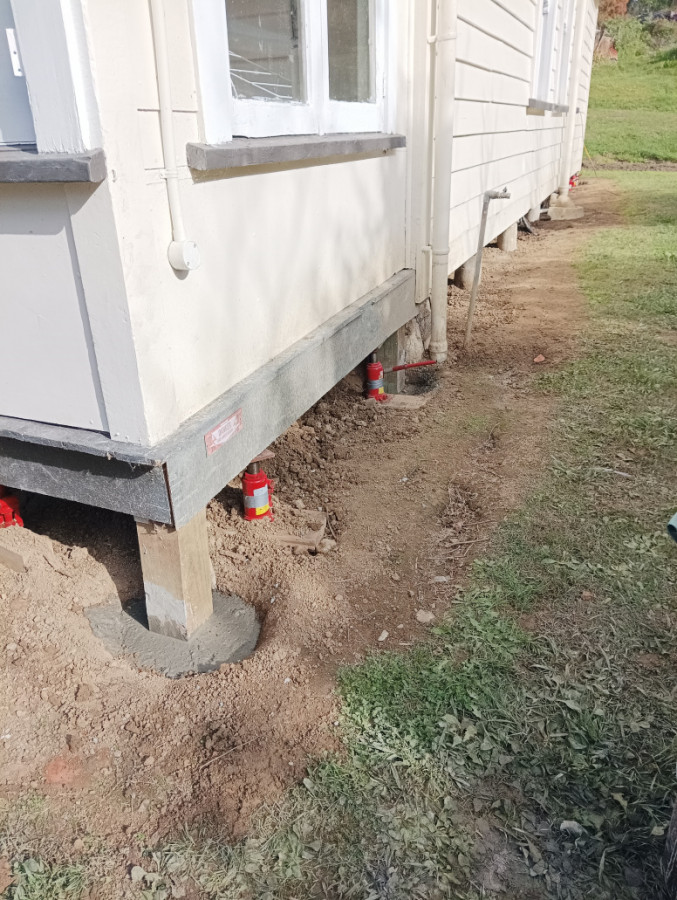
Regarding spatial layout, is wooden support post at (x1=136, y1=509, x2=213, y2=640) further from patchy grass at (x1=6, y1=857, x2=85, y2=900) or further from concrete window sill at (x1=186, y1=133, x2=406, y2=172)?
concrete window sill at (x1=186, y1=133, x2=406, y2=172)

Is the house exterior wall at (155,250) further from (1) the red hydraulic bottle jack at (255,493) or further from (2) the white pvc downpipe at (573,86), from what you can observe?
(2) the white pvc downpipe at (573,86)

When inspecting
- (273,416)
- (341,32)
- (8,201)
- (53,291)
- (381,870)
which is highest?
(341,32)

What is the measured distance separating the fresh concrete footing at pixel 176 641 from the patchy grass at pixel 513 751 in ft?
1.58

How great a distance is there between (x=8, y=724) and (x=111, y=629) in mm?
526

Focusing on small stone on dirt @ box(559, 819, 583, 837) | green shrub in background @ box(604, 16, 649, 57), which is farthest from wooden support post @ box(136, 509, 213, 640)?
green shrub in background @ box(604, 16, 649, 57)

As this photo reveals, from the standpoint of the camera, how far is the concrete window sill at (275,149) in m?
2.10

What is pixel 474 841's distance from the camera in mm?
1785

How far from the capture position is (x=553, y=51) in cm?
915

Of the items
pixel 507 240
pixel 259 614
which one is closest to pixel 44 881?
pixel 259 614

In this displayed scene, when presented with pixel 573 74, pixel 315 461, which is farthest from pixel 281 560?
pixel 573 74

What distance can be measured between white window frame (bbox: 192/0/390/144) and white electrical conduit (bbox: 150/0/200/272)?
0.67 ft

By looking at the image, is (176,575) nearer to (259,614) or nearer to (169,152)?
(259,614)

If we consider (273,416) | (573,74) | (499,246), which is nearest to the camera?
(273,416)

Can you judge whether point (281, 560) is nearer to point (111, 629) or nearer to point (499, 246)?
point (111, 629)
